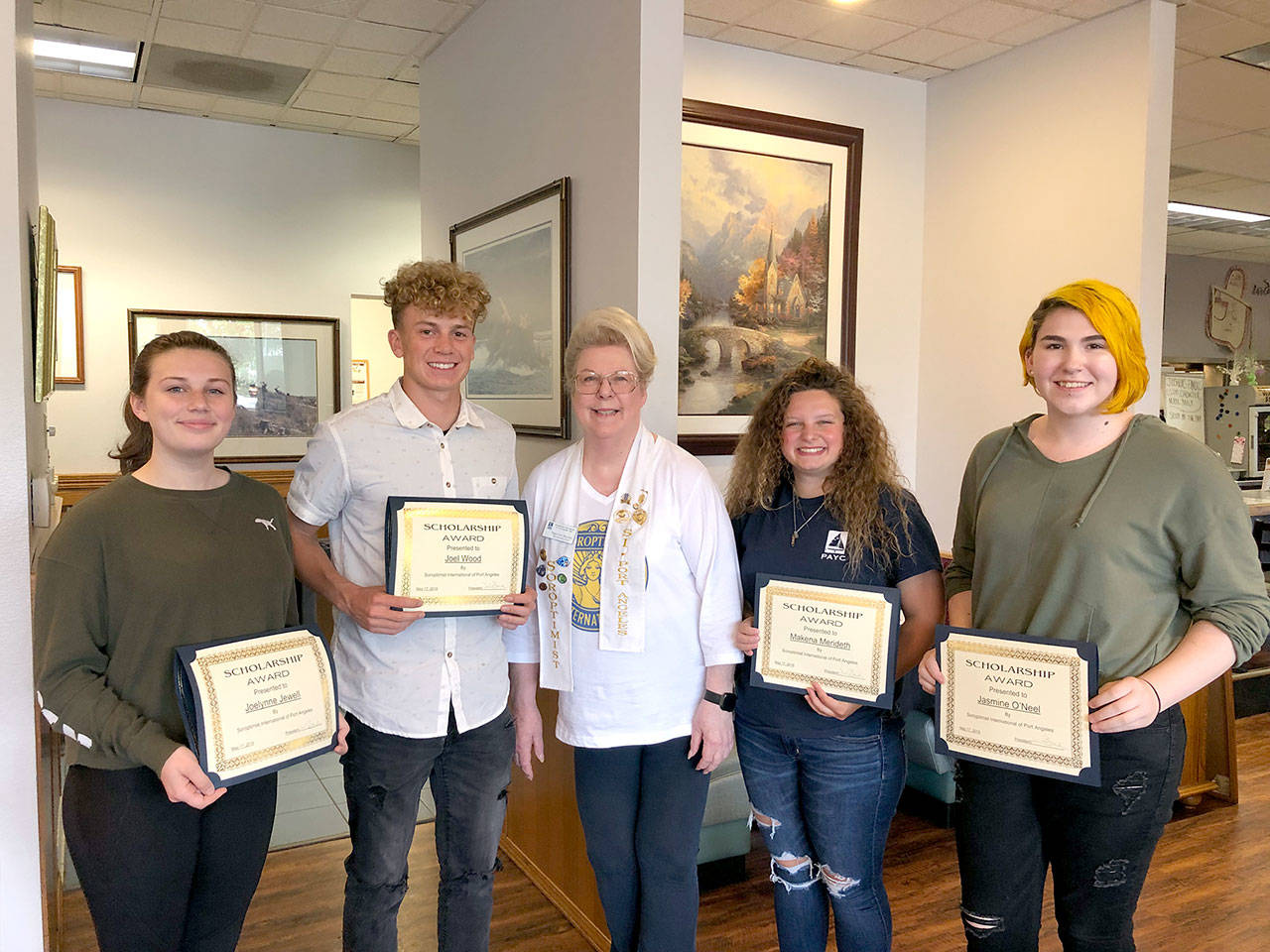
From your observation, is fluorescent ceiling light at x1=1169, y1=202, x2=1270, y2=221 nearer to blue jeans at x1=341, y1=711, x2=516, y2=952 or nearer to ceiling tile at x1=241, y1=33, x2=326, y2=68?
ceiling tile at x1=241, y1=33, x2=326, y2=68

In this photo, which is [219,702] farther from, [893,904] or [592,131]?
[893,904]

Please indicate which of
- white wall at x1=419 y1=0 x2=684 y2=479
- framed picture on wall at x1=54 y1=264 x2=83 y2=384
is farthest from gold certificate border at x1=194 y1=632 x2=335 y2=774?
framed picture on wall at x1=54 y1=264 x2=83 y2=384

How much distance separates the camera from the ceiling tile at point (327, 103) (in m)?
4.48

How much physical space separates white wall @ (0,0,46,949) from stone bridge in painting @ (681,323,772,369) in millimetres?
2395

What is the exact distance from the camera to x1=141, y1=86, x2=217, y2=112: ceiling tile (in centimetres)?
448

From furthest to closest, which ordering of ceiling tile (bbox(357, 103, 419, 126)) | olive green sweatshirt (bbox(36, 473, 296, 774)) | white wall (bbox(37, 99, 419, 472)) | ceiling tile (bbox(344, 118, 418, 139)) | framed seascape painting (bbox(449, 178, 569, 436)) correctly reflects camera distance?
ceiling tile (bbox(344, 118, 418, 139)) → white wall (bbox(37, 99, 419, 472)) → ceiling tile (bbox(357, 103, 419, 126)) → framed seascape painting (bbox(449, 178, 569, 436)) → olive green sweatshirt (bbox(36, 473, 296, 774))

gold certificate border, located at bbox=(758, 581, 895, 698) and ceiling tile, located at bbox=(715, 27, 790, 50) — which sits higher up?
ceiling tile, located at bbox=(715, 27, 790, 50)

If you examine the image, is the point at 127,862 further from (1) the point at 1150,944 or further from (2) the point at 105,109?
(2) the point at 105,109

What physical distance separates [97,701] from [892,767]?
1.40m

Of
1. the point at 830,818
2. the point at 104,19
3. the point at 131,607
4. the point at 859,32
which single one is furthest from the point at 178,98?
the point at 830,818

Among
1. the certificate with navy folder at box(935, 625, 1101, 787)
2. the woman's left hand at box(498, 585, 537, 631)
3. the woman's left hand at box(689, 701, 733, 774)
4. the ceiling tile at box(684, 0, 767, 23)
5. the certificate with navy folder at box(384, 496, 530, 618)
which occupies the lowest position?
the woman's left hand at box(689, 701, 733, 774)

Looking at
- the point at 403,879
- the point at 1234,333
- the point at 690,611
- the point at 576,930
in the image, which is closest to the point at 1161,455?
the point at 690,611

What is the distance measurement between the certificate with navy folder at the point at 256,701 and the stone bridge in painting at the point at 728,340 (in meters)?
2.33

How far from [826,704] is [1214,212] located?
7.56 metres
